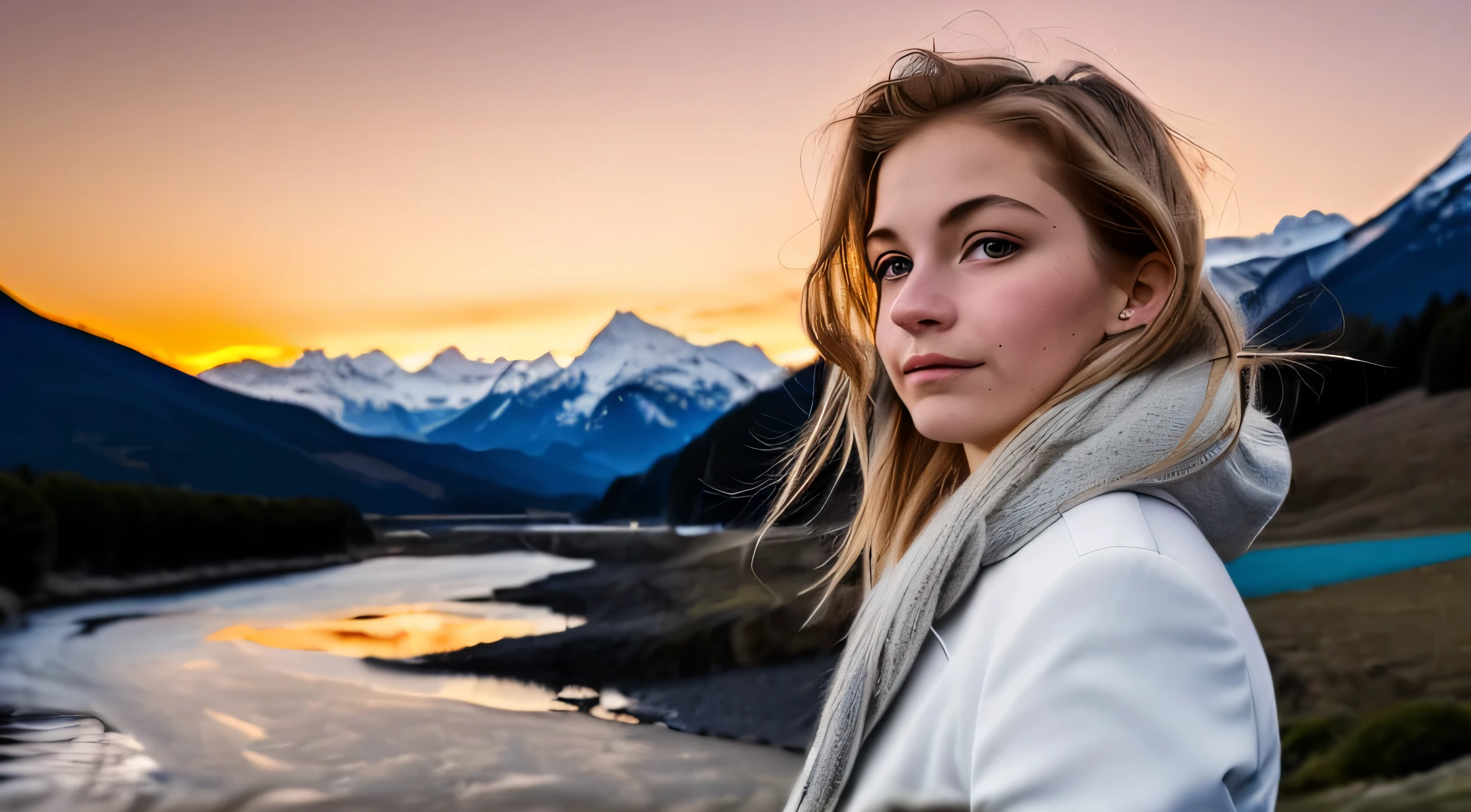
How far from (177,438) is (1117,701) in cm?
233

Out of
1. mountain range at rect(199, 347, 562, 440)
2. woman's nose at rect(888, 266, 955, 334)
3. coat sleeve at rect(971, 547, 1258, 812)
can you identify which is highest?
mountain range at rect(199, 347, 562, 440)

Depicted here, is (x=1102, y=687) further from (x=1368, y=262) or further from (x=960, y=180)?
(x=1368, y=262)

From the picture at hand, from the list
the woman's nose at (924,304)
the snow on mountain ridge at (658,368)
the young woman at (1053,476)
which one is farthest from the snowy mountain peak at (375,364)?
the woman's nose at (924,304)

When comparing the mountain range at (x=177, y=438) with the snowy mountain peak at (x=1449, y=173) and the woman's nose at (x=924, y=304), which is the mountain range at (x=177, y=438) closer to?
the woman's nose at (x=924, y=304)

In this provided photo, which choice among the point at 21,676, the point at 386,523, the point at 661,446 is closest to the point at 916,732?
the point at 661,446

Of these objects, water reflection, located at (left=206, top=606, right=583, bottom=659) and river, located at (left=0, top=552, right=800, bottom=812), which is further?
water reflection, located at (left=206, top=606, right=583, bottom=659)

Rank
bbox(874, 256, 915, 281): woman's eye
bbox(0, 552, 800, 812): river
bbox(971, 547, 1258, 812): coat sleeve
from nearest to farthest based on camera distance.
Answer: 1. bbox(971, 547, 1258, 812): coat sleeve
2. bbox(874, 256, 915, 281): woman's eye
3. bbox(0, 552, 800, 812): river

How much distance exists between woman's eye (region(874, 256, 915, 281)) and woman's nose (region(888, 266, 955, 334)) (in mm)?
37

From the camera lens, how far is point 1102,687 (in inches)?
13.5

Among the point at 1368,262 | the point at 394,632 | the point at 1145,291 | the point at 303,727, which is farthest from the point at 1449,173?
the point at 303,727

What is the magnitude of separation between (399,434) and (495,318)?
368 millimetres

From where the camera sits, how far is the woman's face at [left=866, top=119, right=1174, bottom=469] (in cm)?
51

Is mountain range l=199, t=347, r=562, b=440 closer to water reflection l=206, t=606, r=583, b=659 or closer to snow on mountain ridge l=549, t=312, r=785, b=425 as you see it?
snow on mountain ridge l=549, t=312, r=785, b=425

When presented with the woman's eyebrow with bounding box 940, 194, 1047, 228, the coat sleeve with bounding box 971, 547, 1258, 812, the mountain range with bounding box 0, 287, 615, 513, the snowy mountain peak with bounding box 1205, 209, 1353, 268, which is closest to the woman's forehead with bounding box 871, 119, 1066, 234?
the woman's eyebrow with bounding box 940, 194, 1047, 228
